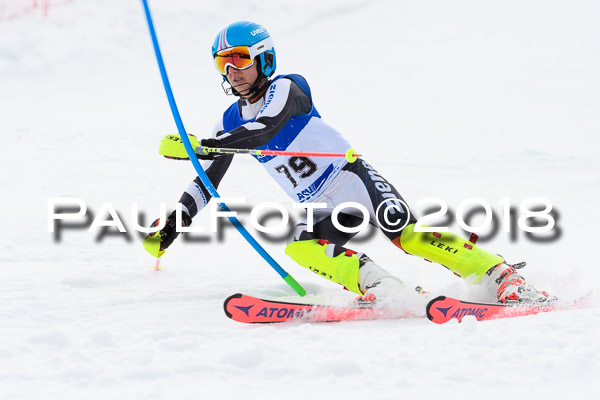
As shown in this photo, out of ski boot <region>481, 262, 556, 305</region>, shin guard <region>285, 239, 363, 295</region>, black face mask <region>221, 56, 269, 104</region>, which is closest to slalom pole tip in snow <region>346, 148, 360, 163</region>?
shin guard <region>285, 239, 363, 295</region>

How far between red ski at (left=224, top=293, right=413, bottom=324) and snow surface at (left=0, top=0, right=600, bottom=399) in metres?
0.10

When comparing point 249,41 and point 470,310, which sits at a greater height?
point 249,41

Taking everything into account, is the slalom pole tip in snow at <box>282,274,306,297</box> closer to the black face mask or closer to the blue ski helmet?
the black face mask

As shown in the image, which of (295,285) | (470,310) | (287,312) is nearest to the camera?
(470,310)

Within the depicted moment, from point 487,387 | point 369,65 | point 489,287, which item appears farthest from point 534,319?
point 369,65

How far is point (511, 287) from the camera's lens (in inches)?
143

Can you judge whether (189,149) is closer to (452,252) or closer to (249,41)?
(249,41)

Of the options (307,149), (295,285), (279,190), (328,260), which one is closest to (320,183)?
(307,149)

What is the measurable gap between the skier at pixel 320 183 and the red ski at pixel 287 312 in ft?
0.42

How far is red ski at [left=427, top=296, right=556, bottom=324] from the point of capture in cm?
329

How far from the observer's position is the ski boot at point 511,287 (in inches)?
141

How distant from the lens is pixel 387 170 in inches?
353

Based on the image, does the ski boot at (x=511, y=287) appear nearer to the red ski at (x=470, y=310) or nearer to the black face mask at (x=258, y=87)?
the red ski at (x=470, y=310)

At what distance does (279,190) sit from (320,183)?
3758 mm
